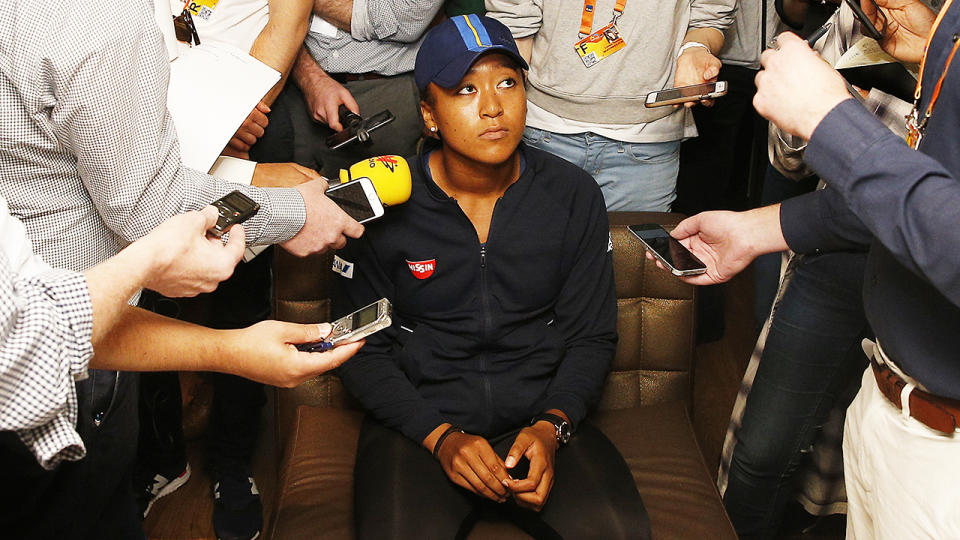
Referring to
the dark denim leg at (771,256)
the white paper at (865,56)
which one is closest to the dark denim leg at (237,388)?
the dark denim leg at (771,256)

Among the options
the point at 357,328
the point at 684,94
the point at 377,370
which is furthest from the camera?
the point at 684,94

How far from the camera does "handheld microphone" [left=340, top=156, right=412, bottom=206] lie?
1843 mm

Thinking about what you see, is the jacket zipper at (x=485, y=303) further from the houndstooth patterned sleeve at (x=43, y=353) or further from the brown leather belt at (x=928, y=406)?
the houndstooth patterned sleeve at (x=43, y=353)

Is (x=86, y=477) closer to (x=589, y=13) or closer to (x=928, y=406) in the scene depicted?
(x=928, y=406)

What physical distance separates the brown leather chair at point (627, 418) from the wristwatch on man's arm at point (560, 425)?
0.74ft

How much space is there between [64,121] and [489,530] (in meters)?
1.17

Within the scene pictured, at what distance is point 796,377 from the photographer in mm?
1955

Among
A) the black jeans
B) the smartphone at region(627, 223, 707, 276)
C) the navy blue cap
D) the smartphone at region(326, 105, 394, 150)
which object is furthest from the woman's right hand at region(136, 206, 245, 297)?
the smartphone at region(627, 223, 707, 276)

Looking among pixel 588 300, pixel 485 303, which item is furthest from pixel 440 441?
pixel 588 300

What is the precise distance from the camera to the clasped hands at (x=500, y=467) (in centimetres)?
168

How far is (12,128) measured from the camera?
1312mm

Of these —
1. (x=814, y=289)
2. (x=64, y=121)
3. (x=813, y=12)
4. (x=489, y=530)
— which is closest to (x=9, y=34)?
(x=64, y=121)

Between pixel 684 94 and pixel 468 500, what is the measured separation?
A: 1163mm

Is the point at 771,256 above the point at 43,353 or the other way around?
the other way around
